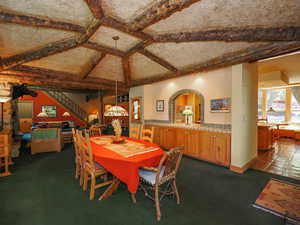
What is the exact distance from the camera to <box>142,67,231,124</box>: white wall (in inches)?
150

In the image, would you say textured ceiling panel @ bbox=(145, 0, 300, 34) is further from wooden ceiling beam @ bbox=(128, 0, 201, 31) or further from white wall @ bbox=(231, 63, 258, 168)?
white wall @ bbox=(231, 63, 258, 168)

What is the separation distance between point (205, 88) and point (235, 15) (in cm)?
232

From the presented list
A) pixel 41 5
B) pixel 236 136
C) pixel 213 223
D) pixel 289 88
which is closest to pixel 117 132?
pixel 213 223

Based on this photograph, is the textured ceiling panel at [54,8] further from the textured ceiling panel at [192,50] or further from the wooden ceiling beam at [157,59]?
the textured ceiling panel at [192,50]

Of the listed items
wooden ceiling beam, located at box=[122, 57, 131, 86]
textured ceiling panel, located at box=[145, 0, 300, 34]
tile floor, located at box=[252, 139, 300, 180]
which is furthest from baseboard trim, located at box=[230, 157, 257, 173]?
wooden ceiling beam, located at box=[122, 57, 131, 86]

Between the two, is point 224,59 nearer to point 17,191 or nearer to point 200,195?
point 200,195

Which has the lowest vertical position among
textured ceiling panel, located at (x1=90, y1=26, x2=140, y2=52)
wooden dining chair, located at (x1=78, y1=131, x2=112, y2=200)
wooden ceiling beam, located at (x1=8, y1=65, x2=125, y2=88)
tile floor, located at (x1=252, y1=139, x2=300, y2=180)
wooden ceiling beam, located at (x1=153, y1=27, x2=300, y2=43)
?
tile floor, located at (x1=252, y1=139, x2=300, y2=180)

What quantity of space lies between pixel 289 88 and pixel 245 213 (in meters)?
8.49

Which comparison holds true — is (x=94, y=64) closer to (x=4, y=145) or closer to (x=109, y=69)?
(x=109, y=69)

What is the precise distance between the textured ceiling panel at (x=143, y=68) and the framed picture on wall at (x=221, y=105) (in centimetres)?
183

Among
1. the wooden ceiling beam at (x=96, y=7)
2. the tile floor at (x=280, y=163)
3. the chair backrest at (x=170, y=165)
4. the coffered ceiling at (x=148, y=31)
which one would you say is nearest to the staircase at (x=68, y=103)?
the coffered ceiling at (x=148, y=31)

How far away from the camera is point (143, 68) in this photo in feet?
15.8

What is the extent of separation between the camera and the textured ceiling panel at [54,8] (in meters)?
1.93

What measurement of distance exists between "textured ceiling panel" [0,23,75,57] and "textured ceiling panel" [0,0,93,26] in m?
0.60
